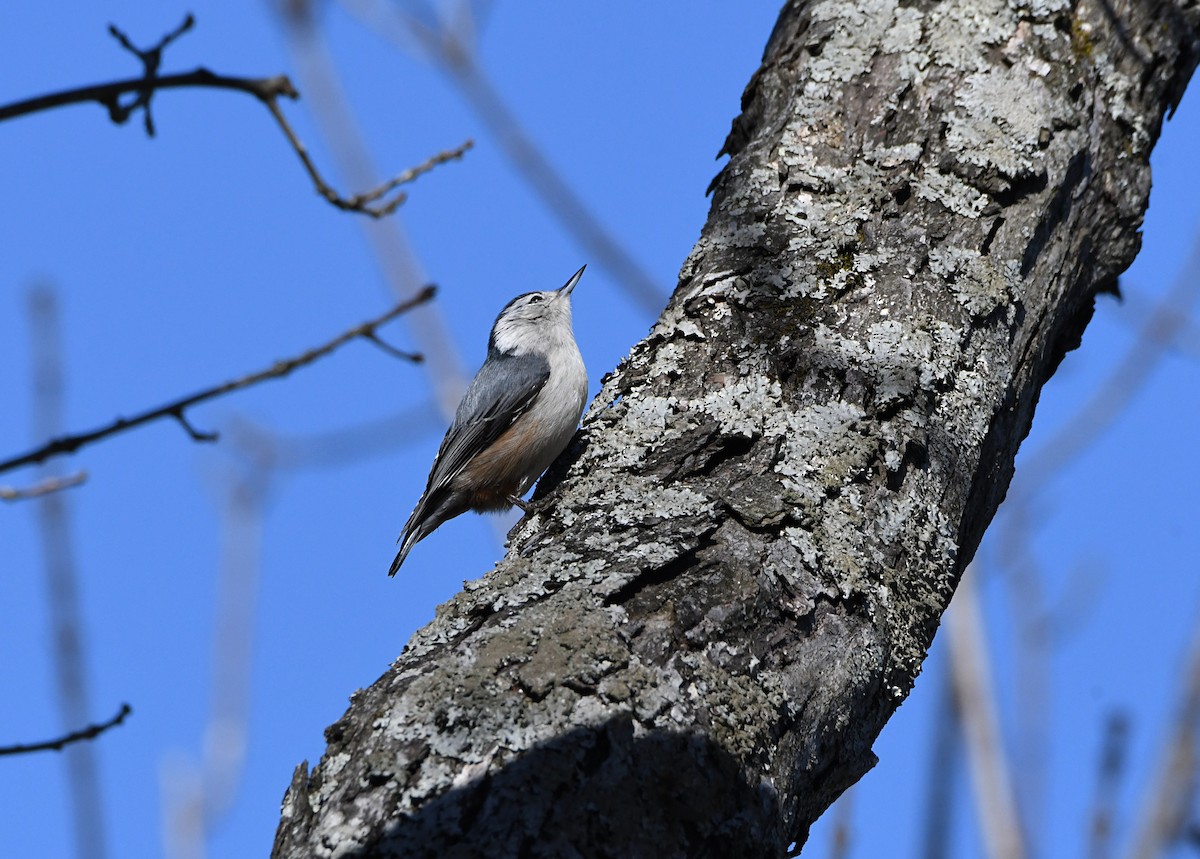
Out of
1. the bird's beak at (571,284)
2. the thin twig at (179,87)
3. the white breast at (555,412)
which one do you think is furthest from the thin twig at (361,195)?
the bird's beak at (571,284)

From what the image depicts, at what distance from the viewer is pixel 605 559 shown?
203 centimetres

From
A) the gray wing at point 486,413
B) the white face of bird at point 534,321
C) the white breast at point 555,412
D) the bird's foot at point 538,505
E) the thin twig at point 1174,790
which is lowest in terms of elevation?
the thin twig at point 1174,790

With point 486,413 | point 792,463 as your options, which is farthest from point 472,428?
point 792,463

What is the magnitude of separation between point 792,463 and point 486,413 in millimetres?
2008

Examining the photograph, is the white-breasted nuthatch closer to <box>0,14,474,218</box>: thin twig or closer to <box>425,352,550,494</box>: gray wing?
<box>425,352,550,494</box>: gray wing

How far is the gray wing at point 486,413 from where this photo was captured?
409 cm

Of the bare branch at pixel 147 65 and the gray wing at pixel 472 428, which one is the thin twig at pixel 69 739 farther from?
the gray wing at pixel 472 428

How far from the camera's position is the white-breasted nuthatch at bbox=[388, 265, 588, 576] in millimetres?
3943

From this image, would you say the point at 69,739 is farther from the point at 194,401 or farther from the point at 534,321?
the point at 534,321

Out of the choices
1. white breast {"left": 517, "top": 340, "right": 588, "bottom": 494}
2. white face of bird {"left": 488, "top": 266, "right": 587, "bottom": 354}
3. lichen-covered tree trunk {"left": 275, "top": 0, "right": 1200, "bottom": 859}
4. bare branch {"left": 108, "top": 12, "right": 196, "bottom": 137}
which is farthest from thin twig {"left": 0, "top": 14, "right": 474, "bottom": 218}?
white face of bird {"left": 488, "top": 266, "right": 587, "bottom": 354}

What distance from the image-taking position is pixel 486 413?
4129mm

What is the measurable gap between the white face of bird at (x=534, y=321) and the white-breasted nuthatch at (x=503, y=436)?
210 mm

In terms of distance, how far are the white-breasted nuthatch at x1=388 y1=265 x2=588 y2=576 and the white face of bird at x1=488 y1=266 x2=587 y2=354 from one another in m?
0.21

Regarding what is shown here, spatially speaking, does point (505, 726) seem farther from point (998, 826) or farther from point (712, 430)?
point (998, 826)
